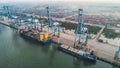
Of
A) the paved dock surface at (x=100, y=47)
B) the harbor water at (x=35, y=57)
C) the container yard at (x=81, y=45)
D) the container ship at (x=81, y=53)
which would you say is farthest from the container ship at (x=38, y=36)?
the container ship at (x=81, y=53)

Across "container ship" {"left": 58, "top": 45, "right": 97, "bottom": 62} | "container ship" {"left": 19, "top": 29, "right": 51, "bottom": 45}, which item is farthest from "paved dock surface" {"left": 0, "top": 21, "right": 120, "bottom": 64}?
"container ship" {"left": 19, "top": 29, "right": 51, "bottom": 45}

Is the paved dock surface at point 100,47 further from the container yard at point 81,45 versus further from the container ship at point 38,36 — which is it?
the container ship at point 38,36

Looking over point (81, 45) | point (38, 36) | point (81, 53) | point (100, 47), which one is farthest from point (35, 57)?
point (100, 47)

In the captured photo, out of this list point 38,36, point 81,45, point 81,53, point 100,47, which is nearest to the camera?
point 81,53

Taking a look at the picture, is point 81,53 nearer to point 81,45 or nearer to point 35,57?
point 81,45

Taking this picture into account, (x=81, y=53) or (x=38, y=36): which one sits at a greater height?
(x=38, y=36)

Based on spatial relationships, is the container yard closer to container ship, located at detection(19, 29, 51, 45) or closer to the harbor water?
container ship, located at detection(19, 29, 51, 45)
